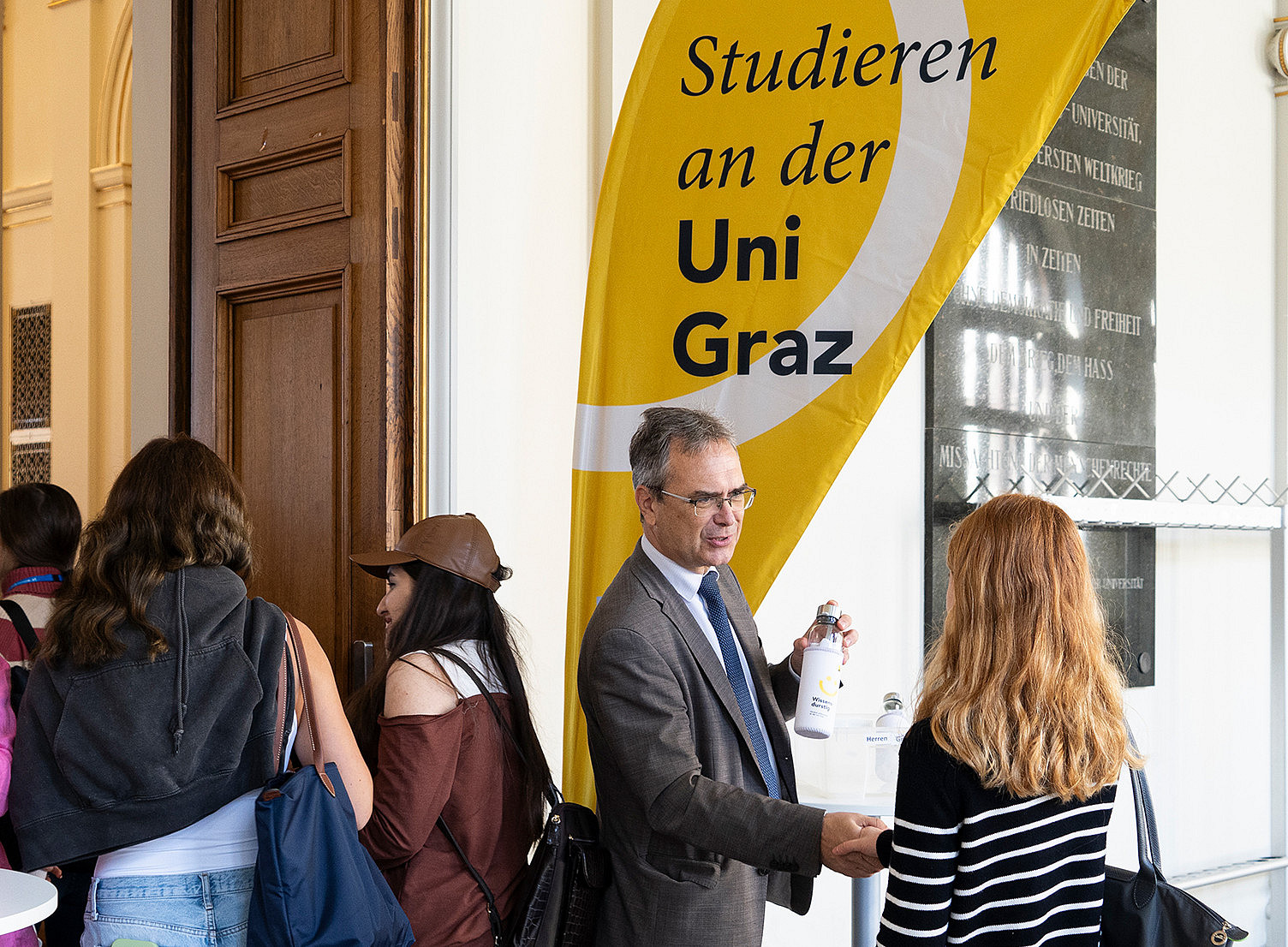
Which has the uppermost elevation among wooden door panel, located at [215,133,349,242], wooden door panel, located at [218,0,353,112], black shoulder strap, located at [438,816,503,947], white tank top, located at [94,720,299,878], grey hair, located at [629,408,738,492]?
wooden door panel, located at [218,0,353,112]

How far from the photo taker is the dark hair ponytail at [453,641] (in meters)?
2.17

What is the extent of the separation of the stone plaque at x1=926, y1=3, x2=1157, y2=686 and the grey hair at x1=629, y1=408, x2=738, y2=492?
80.7 inches

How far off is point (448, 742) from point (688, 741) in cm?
45

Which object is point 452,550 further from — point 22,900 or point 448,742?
point 22,900

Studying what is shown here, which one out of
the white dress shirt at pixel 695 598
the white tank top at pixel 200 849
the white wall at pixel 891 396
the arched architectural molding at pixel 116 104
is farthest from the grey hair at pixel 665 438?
the arched architectural molding at pixel 116 104

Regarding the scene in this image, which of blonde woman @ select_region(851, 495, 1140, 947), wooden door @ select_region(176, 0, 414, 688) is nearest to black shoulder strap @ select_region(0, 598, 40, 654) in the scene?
wooden door @ select_region(176, 0, 414, 688)

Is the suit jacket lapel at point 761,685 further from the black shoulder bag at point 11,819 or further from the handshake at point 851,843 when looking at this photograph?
the black shoulder bag at point 11,819

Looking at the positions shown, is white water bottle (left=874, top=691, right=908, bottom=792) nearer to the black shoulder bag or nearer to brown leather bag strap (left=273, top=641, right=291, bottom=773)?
brown leather bag strap (left=273, top=641, right=291, bottom=773)

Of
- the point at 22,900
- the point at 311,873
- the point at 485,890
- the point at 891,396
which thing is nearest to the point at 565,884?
the point at 485,890

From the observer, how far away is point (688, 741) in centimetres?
184

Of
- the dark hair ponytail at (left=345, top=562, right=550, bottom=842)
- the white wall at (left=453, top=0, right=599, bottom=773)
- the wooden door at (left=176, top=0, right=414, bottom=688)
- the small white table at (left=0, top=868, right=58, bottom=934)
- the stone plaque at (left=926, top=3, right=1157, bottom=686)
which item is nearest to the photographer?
the small white table at (left=0, top=868, right=58, bottom=934)

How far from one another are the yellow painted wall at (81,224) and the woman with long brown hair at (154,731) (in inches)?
178

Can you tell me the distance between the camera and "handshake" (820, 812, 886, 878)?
65.9 inches

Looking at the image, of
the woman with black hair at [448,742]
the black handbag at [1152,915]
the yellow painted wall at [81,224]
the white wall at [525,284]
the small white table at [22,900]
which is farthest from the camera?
the yellow painted wall at [81,224]
